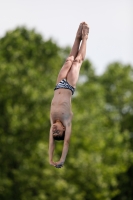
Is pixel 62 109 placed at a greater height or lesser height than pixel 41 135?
lesser

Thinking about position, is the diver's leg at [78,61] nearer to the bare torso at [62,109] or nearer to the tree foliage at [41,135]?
the bare torso at [62,109]

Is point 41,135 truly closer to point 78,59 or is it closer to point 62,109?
point 78,59

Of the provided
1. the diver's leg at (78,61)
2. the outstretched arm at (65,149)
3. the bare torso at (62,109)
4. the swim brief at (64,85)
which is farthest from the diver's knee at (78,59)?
the outstretched arm at (65,149)

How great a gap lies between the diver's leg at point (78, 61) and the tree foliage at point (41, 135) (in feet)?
59.9

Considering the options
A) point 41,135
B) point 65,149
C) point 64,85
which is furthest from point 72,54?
point 41,135

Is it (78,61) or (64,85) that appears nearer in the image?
(64,85)

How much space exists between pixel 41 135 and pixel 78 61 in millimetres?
19986

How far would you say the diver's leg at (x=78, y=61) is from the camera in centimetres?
1408

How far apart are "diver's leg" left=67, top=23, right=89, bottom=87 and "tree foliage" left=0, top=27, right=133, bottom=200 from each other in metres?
18.3

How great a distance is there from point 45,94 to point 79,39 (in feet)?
61.4

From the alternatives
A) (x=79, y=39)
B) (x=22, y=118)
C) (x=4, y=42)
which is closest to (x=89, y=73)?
(x=4, y=42)

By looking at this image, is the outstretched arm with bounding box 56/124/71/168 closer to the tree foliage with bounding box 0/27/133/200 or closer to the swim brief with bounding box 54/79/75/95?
the swim brief with bounding box 54/79/75/95

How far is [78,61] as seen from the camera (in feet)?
47.5

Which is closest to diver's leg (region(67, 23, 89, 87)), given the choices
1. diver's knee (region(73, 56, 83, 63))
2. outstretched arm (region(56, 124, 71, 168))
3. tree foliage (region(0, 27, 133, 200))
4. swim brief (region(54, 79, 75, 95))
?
diver's knee (region(73, 56, 83, 63))
